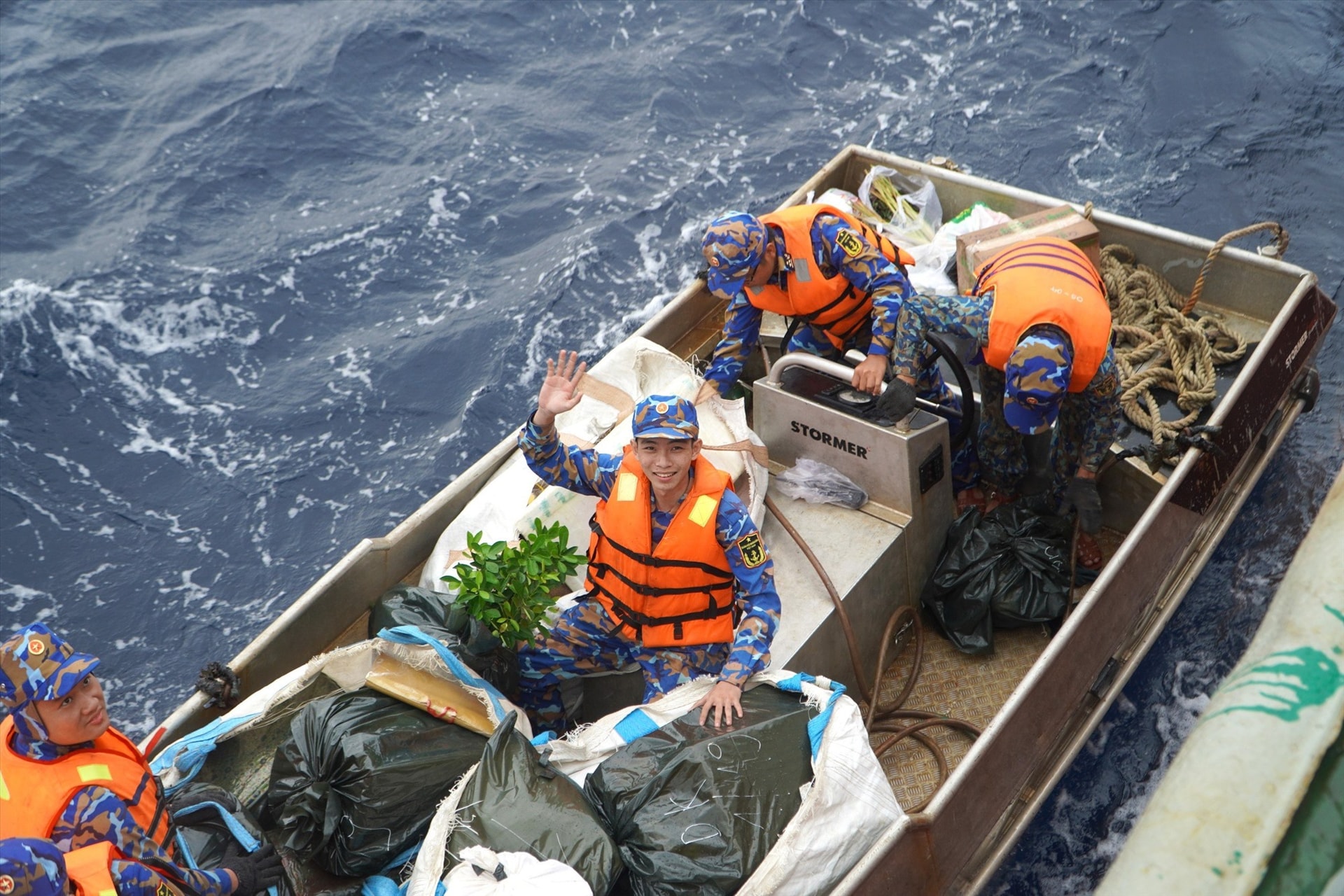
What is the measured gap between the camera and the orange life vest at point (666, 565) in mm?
3910

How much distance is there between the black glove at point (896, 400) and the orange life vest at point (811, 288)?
2.27 feet

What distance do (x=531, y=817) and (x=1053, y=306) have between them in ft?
9.65

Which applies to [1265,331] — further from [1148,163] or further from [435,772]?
[435,772]

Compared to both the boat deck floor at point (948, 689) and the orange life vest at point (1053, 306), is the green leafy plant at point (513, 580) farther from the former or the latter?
the orange life vest at point (1053, 306)

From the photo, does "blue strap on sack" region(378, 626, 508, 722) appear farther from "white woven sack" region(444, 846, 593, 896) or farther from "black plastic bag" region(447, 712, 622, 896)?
"white woven sack" region(444, 846, 593, 896)

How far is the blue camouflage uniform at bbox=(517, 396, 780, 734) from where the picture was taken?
12.6 feet

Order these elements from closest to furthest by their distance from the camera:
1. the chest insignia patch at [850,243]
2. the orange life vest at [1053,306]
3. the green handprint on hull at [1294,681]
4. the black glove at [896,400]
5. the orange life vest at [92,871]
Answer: the green handprint on hull at [1294,681], the orange life vest at [92,871], the orange life vest at [1053,306], the black glove at [896,400], the chest insignia patch at [850,243]

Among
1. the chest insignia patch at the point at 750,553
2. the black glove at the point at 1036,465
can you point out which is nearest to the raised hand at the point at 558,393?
the chest insignia patch at the point at 750,553

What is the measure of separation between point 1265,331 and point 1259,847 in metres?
5.40

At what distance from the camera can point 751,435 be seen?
5.01m

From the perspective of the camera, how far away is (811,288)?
5.24 meters

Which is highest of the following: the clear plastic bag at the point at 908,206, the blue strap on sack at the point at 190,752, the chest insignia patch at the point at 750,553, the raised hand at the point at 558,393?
the raised hand at the point at 558,393

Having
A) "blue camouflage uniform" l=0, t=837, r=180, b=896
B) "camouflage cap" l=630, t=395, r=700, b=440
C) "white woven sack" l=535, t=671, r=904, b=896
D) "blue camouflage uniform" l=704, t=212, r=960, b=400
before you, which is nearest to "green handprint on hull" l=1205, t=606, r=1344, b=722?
"white woven sack" l=535, t=671, r=904, b=896

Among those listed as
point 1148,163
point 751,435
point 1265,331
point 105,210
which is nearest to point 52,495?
point 105,210
